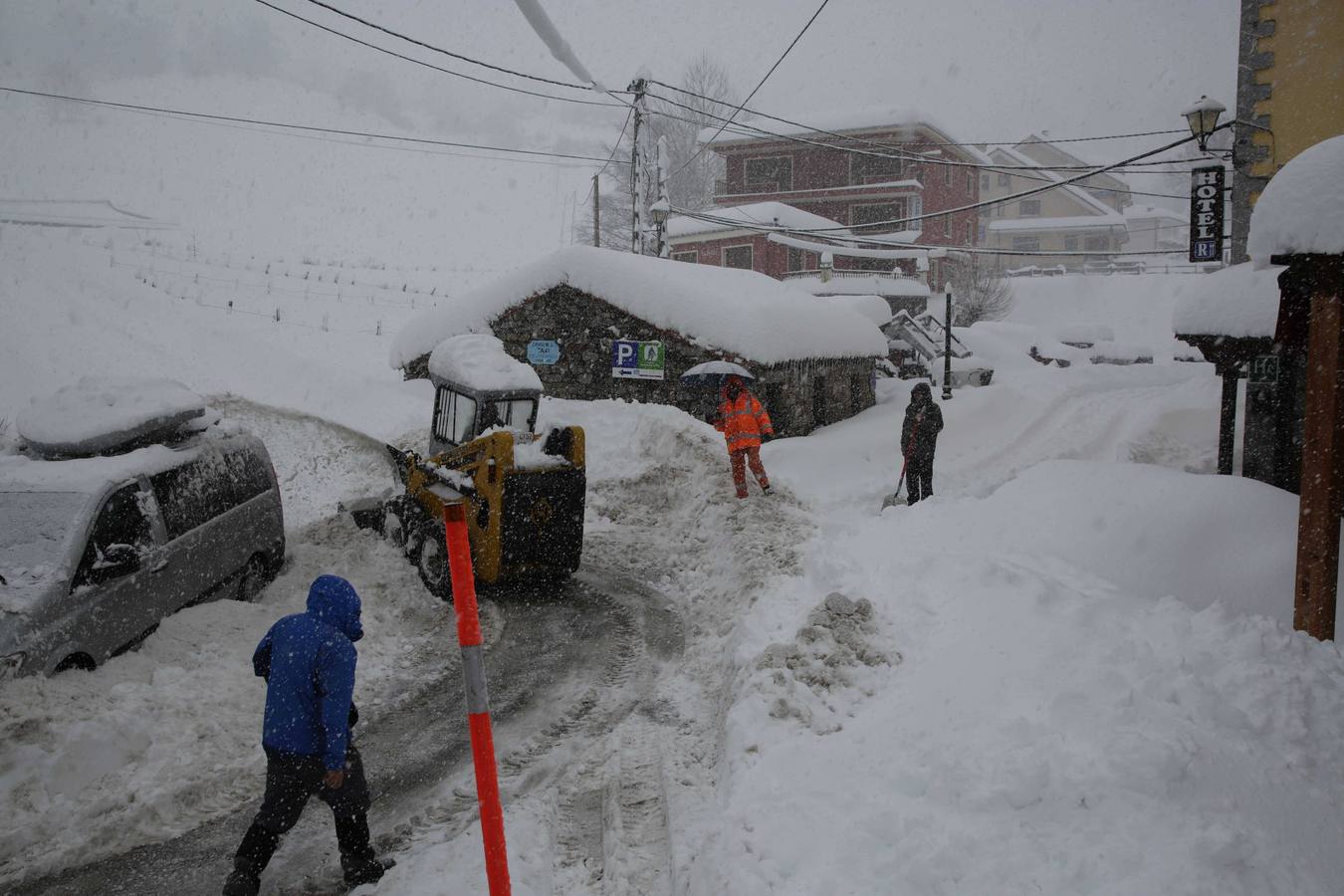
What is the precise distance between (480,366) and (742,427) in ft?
11.7

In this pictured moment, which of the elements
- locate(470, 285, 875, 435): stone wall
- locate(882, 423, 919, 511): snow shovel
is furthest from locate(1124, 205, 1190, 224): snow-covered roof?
locate(882, 423, 919, 511): snow shovel

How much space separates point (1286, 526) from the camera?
6617mm

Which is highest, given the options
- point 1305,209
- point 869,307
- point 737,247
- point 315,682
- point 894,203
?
point 894,203

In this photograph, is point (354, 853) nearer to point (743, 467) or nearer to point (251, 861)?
point (251, 861)

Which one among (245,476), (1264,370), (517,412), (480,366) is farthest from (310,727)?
(1264,370)

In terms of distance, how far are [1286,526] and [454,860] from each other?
21.9ft

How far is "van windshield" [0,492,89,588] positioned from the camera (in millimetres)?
5609

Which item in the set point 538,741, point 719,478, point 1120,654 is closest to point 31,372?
point 719,478

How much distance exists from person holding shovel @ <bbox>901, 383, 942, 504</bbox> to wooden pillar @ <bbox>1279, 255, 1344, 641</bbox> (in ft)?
20.3

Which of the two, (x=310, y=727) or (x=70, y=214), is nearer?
(x=310, y=727)

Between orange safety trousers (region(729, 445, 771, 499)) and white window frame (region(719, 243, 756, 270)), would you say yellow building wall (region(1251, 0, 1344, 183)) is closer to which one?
orange safety trousers (region(729, 445, 771, 499))

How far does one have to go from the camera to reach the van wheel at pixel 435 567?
29.0 ft

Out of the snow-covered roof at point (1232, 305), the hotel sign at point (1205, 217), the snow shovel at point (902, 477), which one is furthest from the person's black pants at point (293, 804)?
the hotel sign at point (1205, 217)

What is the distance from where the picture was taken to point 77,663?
565 cm
